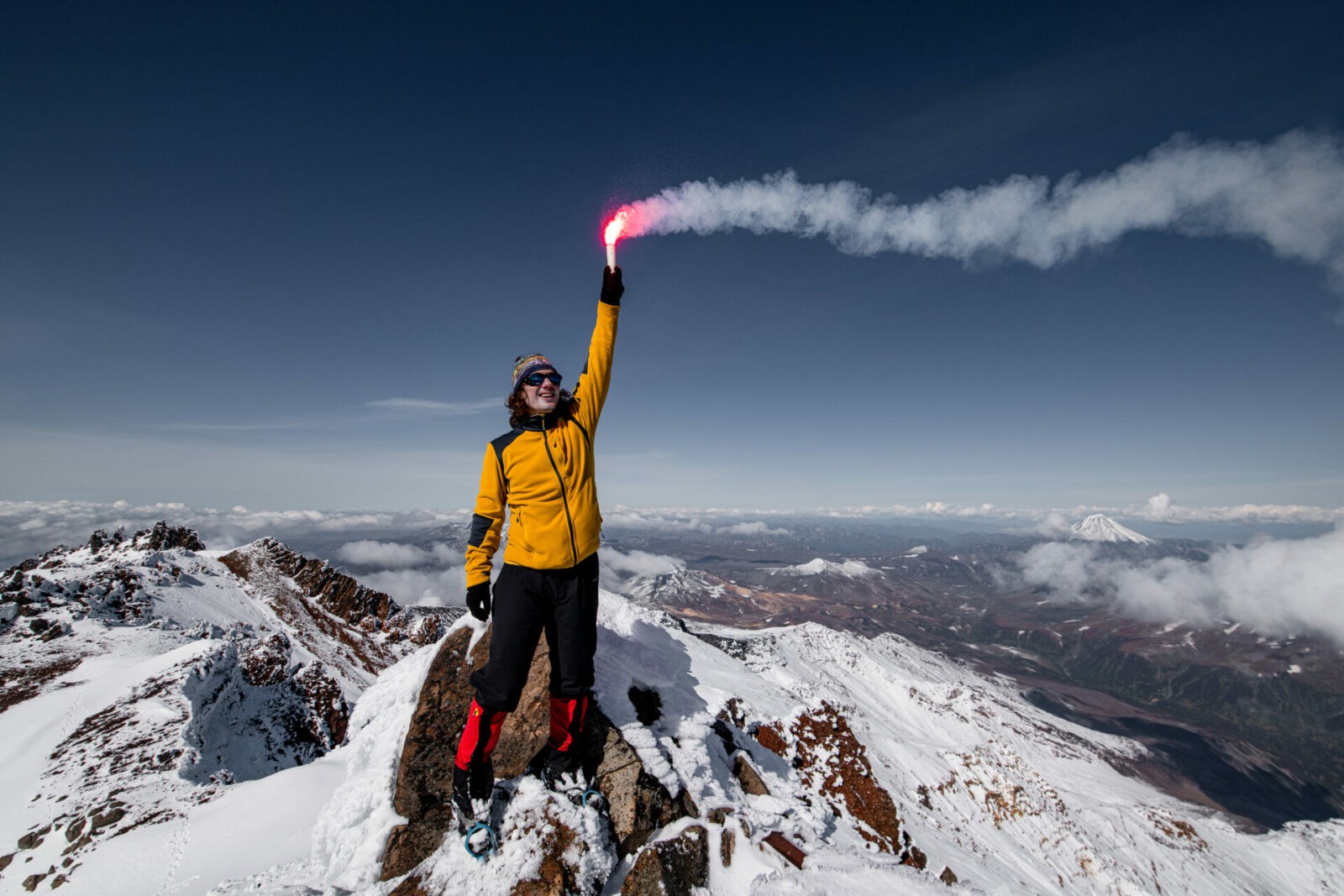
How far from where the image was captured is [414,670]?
35.1ft

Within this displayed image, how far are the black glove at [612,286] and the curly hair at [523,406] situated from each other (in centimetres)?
147

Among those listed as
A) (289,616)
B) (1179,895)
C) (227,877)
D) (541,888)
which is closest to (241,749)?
(227,877)

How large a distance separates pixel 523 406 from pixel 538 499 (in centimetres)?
136

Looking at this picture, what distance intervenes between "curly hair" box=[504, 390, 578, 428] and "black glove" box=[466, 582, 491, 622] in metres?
2.27

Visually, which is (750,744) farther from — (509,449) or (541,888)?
(509,449)

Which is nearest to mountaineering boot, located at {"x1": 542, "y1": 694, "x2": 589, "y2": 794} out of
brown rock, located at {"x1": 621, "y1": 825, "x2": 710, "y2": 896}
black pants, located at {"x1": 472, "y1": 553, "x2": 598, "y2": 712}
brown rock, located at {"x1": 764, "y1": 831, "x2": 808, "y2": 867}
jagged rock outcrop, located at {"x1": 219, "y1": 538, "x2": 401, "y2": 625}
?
black pants, located at {"x1": 472, "y1": 553, "x2": 598, "y2": 712}

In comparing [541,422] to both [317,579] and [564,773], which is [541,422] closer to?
[564,773]

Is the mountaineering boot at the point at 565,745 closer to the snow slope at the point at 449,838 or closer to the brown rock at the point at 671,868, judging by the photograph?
the snow slope at the point at 449,838

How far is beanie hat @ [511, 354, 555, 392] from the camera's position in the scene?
6.67 m

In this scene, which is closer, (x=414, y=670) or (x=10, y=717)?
(x=414, y=670)

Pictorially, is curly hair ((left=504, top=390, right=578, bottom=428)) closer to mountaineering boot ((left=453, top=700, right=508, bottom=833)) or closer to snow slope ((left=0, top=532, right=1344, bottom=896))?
mountaineering boot ((left=453, top=700, right=508, bottom=833))

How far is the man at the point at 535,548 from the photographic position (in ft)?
20.5

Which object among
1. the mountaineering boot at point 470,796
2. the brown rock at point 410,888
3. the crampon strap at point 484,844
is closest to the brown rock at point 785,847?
the crampon strap at point 484,844

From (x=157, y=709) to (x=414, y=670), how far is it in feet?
63.4
